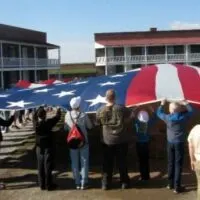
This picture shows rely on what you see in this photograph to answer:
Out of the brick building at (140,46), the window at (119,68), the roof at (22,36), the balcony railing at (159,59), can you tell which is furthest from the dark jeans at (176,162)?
the window at (119,68)

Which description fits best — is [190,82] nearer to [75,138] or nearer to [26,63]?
[75,138]

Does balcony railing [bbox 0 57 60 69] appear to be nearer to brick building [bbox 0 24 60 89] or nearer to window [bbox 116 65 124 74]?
brick building [bbox 0 24 60 89]

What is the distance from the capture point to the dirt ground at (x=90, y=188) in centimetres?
743

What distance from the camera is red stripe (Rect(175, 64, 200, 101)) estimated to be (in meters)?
8.75

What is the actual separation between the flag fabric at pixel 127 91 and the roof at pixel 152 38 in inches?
2039

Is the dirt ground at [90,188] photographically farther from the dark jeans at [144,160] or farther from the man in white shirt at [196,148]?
the man in white shirt at [196,148]

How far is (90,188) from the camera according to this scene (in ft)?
26.1

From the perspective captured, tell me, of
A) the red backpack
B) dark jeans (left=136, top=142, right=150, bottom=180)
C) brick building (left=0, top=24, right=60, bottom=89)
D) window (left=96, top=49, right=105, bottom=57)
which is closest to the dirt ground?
dark jeans (left=136, top=142, right=150, bottom=180)

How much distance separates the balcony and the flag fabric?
3269 cm

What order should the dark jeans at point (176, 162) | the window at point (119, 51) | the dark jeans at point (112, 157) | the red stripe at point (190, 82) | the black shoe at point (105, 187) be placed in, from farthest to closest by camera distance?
the window at point (119, 51), the red stripe at point (190, 82), the black shoe at point (105, 187), the dark jeans at point (112, 157), the dark jeans at point (176, 162)

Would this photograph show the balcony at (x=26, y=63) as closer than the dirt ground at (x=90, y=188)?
No

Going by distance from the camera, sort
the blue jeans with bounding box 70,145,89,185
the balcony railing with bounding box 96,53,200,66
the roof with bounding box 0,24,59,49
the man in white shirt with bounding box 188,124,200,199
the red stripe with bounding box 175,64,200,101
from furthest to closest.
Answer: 1. the balcony railing with bounding box 96,53,200,66
2. the roof with bounding box 0,24,59,49
3. the red stripe with bounding box 175,64,200,101
4. the blue jeans with bounding box 70,145,89,185
5. the man in white shirt with bounding box 188,124,200,199

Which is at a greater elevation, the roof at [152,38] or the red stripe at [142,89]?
the roof at [152,38]

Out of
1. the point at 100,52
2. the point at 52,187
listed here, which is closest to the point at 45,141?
the point at 52,187
